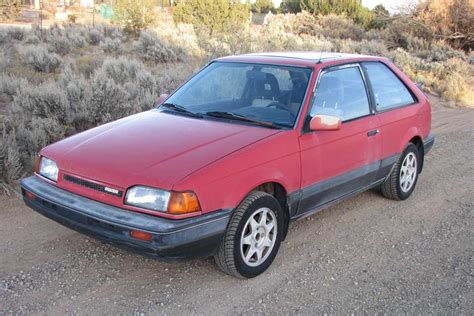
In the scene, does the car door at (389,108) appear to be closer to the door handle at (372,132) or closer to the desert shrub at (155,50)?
the door handle at (372,132)

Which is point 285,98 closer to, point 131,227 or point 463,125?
point 131,227

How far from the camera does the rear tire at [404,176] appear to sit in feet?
18.2

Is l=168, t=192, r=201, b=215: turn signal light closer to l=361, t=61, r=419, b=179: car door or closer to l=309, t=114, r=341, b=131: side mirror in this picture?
l=309, t=114, r=341, b=131: side mirror

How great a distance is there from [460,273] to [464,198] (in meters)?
1.97

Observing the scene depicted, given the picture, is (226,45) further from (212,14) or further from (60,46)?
(212,14)

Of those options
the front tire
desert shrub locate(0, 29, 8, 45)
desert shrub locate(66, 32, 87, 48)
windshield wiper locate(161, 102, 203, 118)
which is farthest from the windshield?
desert shrub locate(0, 29, 8, 45)

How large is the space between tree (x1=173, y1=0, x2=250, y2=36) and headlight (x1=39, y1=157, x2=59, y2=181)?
1732 cm

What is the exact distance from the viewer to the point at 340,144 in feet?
14.8

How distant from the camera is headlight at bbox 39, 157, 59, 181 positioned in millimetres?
3926

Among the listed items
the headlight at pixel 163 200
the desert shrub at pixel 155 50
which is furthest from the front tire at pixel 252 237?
the desert shrub at pixel 155 50

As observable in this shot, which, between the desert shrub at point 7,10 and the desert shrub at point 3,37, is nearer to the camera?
the desert shrub at point 3,37

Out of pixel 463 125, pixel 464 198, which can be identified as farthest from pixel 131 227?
pixel 463 125

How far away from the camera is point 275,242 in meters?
4.02

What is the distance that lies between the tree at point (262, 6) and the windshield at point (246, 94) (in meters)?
54.7
